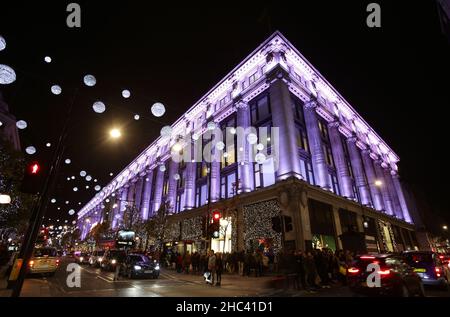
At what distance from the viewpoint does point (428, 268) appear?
1116cm

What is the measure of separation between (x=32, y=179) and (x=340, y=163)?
32.5 m

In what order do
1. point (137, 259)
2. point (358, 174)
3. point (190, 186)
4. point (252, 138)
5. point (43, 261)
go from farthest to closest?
point (190, 186) < point (358, 174) < point (252, 138) < point (137, 259) < point (43, 261)

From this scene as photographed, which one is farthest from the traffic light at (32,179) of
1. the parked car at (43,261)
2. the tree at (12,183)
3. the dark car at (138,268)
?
the tree at (12,183)

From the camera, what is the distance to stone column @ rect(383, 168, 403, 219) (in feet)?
153

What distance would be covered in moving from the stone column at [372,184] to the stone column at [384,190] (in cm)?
297

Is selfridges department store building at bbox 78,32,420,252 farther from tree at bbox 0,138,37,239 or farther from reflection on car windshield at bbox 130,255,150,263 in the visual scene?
tree at bbox 0,138,37,239

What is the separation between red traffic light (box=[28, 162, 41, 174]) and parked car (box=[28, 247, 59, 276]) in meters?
12.9

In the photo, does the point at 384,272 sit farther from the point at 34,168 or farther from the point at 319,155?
the point at 319,155

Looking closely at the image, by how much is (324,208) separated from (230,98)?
19178 mm

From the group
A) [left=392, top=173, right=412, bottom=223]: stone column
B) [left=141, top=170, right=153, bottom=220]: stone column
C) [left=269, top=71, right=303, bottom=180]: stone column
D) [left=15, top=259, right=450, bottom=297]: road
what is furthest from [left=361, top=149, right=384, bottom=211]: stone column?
[left=141, top=170, right=153, bottom=220]: stone column

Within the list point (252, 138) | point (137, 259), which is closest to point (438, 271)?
point (137, 259)

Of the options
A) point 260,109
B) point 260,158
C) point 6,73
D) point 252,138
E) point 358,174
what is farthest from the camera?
point 358,174
